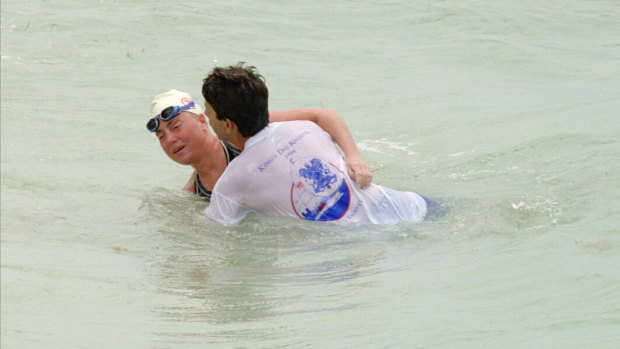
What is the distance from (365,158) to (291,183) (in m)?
2.79

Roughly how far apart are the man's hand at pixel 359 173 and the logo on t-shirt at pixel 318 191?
0.31ft

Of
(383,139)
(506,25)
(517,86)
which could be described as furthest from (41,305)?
(506,25)

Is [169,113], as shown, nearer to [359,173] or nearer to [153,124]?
[153,124]

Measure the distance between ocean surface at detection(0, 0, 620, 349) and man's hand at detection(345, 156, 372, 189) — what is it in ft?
0.88

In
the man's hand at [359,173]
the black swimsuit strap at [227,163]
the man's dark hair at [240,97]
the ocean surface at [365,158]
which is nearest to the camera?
the ocean surface at [365,158]

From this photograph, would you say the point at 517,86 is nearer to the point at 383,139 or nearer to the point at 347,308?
the point at 383,139

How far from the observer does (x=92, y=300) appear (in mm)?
4234

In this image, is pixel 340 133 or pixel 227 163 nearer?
pixel 340 133

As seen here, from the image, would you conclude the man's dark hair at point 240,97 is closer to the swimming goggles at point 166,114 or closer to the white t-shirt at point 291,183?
the white t-shirt at point 291,183

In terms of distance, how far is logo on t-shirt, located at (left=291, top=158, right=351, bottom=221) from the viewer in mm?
5152

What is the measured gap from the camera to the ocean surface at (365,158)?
384cm

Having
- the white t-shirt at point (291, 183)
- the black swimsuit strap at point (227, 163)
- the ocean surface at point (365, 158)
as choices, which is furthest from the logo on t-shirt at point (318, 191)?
the black swimsuit strap at point (227, 163)

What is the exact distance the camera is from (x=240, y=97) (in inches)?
200

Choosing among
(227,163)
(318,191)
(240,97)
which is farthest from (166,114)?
(318,191)
